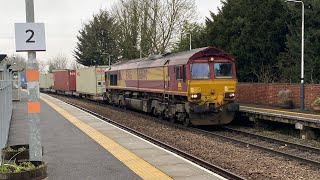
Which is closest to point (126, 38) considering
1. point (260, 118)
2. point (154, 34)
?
point (154, 34)

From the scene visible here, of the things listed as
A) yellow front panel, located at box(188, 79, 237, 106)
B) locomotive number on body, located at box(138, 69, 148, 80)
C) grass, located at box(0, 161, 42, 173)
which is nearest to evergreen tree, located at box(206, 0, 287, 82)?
locomotive number on body, located at box(138, 69, 148, 80)

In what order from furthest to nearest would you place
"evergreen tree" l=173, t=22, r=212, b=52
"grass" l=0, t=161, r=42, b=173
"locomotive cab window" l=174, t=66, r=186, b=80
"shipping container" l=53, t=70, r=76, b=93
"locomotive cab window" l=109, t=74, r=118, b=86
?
"shipping container" l=53, t=70, r=76, b=93 < "evergreen tree" l=173, t=22, r=212, b=52 < "locomotive cab window" l=109, t=74, r=118, b=86 < "locomotive cab window" l=174, t=66, r=186, b=80 < "grass" l=0, t=161, r=42, b=173

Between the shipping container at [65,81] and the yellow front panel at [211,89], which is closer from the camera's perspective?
the yellow front panel at [211,89]

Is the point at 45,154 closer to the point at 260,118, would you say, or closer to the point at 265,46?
the point at 260,118

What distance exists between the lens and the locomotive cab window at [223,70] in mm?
18141

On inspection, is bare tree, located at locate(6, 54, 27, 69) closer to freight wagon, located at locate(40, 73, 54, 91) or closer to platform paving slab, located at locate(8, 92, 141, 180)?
freight wagon, located at locate(40, 73, 54, 91)

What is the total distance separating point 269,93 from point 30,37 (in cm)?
2089

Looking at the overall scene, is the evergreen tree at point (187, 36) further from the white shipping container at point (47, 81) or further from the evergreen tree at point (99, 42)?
the white shipping container at point (47, 81)

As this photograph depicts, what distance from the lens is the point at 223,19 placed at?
36.1 m

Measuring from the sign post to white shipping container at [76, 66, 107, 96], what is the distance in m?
28.9

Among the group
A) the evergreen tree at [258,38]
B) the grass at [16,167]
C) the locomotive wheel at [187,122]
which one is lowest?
the locomotive wheel at [187,122]

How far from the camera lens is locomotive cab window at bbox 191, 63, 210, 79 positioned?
17653 millimetres

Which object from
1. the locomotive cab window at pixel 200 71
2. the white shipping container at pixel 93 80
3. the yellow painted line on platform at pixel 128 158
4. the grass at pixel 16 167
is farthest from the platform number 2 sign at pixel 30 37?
the white shipping container at pixel 93 80

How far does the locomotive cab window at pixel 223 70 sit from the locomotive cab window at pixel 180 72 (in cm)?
146
